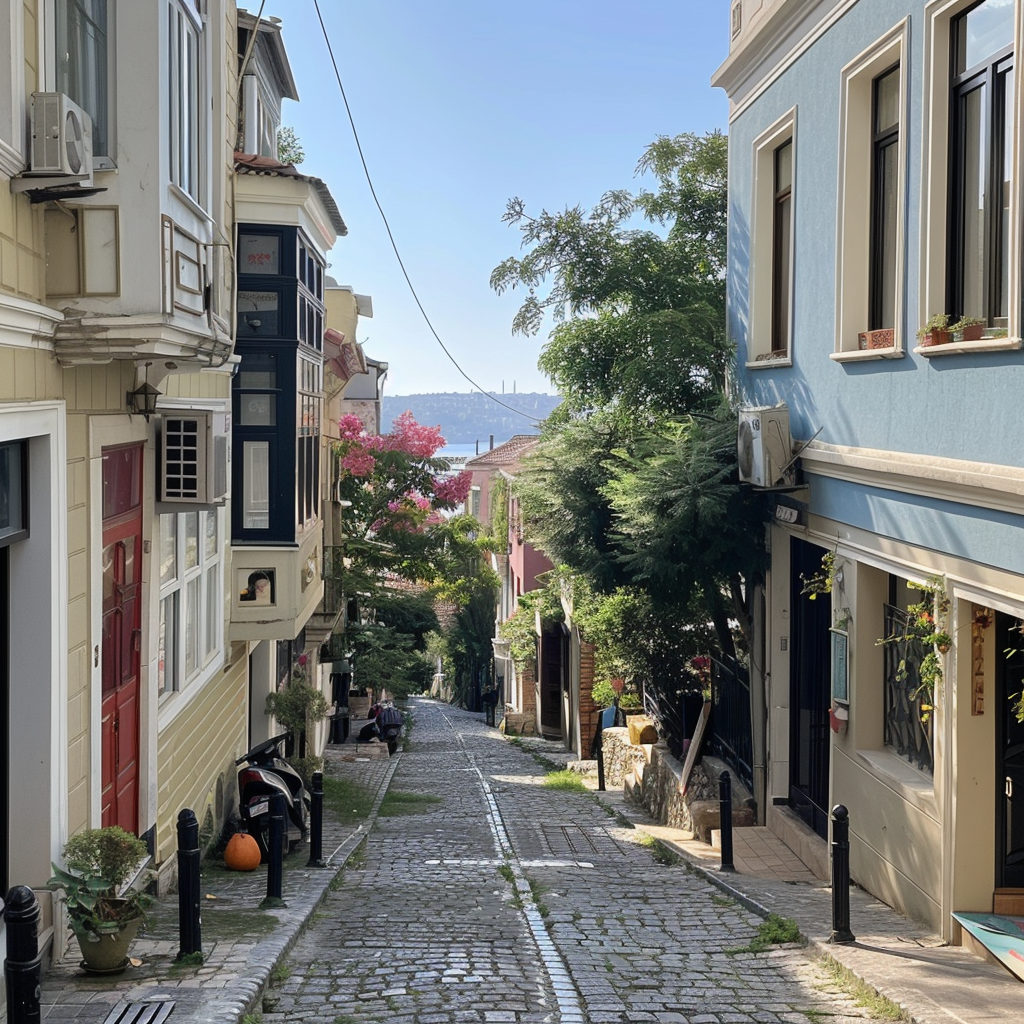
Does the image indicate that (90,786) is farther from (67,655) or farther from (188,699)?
(188,699)

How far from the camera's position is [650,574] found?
11734 millimetres

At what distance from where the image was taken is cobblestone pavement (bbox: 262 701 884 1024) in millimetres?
6367

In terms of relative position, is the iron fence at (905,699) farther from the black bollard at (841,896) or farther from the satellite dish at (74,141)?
the satellite dish at (74,141)

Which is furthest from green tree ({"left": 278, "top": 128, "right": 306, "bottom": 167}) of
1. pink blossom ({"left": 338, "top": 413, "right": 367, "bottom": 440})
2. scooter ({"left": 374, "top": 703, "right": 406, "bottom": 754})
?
scooter ({"left": 374, "top": 703, "right": 406, "bottom": 754})

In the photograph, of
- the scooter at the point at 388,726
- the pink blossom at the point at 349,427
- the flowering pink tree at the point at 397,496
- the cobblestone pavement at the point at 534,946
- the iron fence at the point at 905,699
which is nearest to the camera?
the cobblestone pavement at the point at 534,946

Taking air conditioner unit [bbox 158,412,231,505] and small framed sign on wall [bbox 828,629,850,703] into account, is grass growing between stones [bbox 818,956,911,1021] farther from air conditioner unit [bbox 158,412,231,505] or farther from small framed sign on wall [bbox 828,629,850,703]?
air conditioner unit [bbox 158,412,231,505]

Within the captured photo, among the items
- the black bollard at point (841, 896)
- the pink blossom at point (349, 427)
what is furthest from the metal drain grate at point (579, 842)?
the pink blossom at point (349, 427)

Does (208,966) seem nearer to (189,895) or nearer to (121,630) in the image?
(189,895)

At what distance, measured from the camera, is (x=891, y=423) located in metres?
8.59

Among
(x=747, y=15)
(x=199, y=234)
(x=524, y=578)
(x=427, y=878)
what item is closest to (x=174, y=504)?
(x=199, y=234)

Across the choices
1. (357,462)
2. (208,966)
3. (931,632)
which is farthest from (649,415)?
(357,462)

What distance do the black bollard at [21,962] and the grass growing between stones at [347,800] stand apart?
397 inches

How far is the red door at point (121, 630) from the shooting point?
770cm

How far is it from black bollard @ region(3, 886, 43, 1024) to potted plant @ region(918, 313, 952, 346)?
595 centimetres
